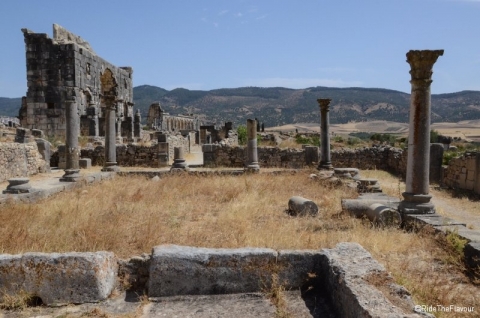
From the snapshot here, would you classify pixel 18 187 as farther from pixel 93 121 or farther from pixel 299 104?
pixel 299 104

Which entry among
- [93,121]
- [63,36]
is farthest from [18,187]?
[63,36]

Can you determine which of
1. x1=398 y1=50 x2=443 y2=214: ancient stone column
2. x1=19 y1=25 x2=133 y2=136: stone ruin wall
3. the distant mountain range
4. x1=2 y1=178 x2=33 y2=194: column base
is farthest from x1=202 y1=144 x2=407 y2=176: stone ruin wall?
the distant mountain range

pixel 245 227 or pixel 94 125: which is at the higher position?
pixel 94 125

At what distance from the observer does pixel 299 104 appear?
141m

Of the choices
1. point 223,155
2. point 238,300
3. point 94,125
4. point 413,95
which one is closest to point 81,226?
point 238,300

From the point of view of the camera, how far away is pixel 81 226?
5.81 metres

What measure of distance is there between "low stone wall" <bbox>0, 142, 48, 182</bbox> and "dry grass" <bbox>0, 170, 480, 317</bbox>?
5269mm

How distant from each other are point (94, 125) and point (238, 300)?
22.2 metres

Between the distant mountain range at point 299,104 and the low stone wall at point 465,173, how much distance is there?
265 ft

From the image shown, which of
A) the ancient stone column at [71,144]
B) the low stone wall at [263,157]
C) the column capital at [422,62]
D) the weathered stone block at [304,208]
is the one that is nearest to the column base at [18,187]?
the ancient stone column at [71,144]

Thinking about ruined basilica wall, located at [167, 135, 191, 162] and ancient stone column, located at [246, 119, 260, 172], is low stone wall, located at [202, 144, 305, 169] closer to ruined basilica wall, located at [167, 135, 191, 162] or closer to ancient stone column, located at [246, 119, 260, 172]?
ruined basilica wall, located at [167, 135, 191, 162]

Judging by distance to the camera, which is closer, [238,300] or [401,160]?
[238,300]

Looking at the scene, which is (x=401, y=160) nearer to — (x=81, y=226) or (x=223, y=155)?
(x=223, y=155)

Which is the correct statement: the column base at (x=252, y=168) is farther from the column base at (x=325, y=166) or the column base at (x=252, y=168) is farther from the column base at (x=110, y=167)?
the column base at (x=110, y=167)
